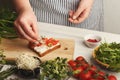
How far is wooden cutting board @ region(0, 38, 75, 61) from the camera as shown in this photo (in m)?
1.31

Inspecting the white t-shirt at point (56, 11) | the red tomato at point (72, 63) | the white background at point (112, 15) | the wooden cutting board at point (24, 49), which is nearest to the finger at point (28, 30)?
the wooden cutting board at point (24, 49)

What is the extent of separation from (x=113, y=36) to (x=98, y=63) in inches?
11.6

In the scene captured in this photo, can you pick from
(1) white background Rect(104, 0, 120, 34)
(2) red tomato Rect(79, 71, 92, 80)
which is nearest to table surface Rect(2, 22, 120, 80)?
(2) red tomato Rect(79, 71, 92, 80)

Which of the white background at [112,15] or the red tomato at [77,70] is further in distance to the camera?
the white background at [112,15]

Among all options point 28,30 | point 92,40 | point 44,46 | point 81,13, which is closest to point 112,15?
point 81,13

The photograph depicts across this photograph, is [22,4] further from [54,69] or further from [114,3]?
[114,3]

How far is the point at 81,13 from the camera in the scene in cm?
153

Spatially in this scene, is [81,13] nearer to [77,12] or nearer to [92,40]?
[77,12]

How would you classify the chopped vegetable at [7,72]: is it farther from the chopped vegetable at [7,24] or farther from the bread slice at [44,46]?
the chopped vegetable at [7,24]

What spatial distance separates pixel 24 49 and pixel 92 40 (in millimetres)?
328

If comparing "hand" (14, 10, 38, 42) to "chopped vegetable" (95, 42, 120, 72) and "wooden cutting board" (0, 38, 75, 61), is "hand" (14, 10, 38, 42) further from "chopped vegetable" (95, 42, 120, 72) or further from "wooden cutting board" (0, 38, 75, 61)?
"chopped vegetable" (95, 42, 120, 72)

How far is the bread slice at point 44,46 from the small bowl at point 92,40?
5.3 inches

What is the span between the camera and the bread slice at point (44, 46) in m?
1.32

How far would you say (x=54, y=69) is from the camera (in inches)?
42.9
